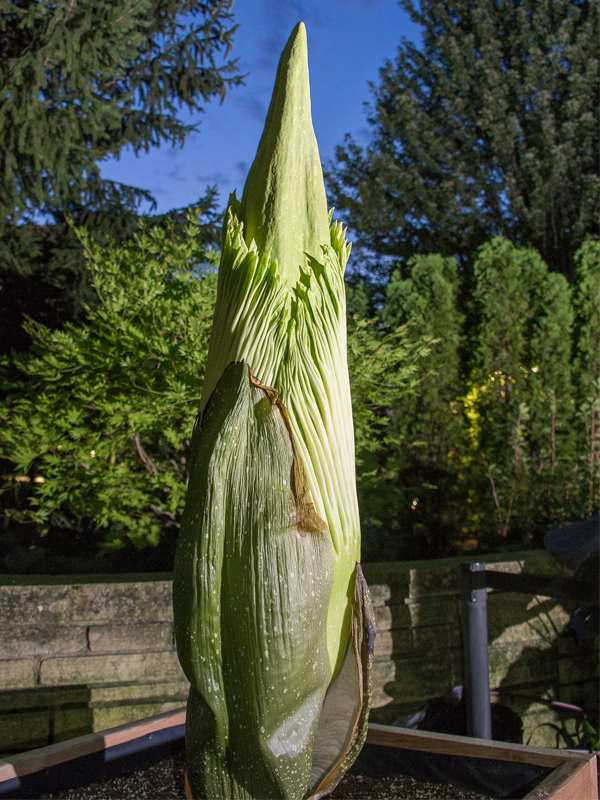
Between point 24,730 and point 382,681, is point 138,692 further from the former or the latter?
point 382,681

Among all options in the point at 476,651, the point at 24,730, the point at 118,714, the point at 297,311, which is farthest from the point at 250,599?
the point at 24,730

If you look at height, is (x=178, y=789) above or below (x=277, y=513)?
below

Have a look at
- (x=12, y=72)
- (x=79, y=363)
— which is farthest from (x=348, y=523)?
(x=12, y=72)

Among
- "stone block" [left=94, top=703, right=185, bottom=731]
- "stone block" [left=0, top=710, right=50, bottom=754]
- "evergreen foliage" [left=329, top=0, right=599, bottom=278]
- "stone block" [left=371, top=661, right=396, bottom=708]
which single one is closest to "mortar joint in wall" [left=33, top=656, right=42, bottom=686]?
"stone block" [left=0, top=710, right=50, bottom=754]

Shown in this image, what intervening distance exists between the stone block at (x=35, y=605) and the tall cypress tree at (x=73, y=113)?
234 centimetres

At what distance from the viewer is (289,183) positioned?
77 cm

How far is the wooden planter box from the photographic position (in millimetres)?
948

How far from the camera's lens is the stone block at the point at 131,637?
1.96 m

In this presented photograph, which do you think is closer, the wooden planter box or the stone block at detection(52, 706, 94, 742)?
the wooden planter box

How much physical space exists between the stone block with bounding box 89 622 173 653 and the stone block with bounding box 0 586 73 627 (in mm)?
127

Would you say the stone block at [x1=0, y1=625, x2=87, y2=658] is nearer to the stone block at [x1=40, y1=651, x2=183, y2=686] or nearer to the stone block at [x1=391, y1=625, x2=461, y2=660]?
the stone block at [x1=40, y1=651, x2=183, y2=686]

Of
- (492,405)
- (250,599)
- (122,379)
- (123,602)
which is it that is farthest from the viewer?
(492,405)

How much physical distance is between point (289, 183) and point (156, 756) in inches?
45.7

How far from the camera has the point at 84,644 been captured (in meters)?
1.96
